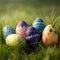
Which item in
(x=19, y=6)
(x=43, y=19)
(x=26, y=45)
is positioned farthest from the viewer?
(x=19, y=6)

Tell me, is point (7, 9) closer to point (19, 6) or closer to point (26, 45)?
point (19, 6)

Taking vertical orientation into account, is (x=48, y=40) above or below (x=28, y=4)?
below

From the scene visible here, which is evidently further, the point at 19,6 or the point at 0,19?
the point at 19,6

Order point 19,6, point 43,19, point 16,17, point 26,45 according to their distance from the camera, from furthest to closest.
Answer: point 19,6, point 16,17, point 43,19, point 26,45

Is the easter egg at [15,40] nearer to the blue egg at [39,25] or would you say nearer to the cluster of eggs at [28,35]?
the cluster of eggs at [28,35]

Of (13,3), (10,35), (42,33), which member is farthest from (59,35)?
(13,3)

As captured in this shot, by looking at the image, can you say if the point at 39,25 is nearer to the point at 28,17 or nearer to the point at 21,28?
the point at 21,28

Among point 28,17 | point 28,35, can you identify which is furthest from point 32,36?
point 28,17
